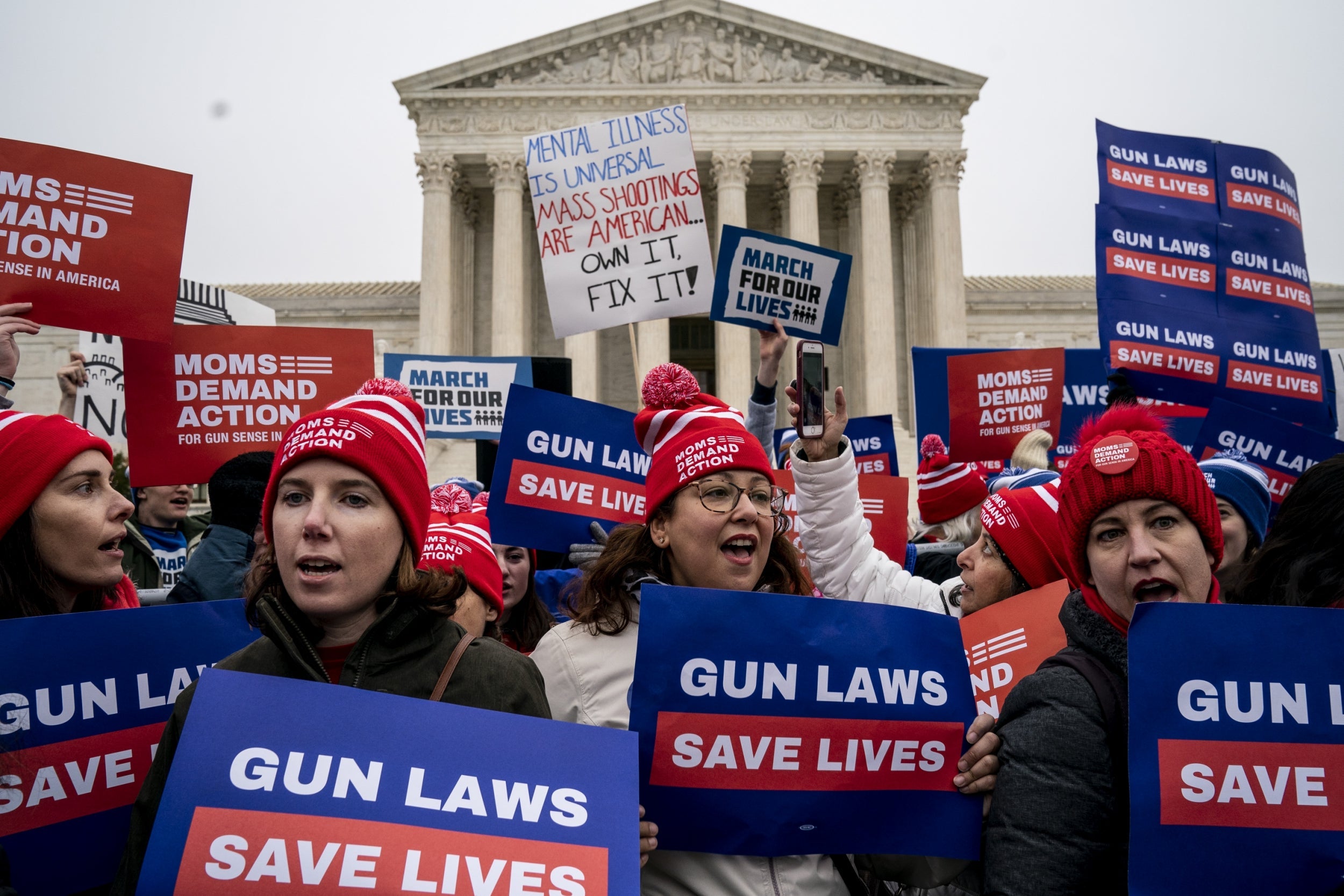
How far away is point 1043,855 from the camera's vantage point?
214cm

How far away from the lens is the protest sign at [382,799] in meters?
1.93

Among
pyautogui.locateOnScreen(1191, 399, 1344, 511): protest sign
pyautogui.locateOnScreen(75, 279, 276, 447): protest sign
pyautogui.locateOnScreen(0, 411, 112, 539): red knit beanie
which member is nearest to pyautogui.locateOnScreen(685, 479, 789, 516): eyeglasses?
pyautogui.locateOnScreen(0, 411, 112, 539): red knit beanie

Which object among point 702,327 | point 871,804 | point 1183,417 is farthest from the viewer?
point 702,327

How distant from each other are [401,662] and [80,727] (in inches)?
38.2

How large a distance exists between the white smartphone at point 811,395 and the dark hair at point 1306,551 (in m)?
1.45

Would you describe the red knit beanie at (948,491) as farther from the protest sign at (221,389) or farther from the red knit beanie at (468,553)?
the protest sign at (221,389)

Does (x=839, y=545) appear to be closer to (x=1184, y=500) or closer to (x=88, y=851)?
(x=1184, y=500)

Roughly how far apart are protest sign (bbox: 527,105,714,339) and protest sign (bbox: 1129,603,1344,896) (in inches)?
172

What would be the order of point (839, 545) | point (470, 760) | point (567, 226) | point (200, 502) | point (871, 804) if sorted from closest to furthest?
point (470, 760)
point (871, 804)
point (839, 545)
point (567, 226)
point (200, 502)

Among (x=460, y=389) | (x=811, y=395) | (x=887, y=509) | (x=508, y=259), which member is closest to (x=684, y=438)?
(x=811, y=395)

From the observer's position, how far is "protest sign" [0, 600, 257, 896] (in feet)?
8.22

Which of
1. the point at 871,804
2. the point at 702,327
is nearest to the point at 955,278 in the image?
the point at 702,327

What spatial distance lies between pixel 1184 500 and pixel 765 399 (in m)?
2.33

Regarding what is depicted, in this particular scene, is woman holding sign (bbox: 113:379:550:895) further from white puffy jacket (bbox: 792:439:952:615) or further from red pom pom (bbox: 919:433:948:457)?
red pom pom (bbox: 919:433:948:457)
